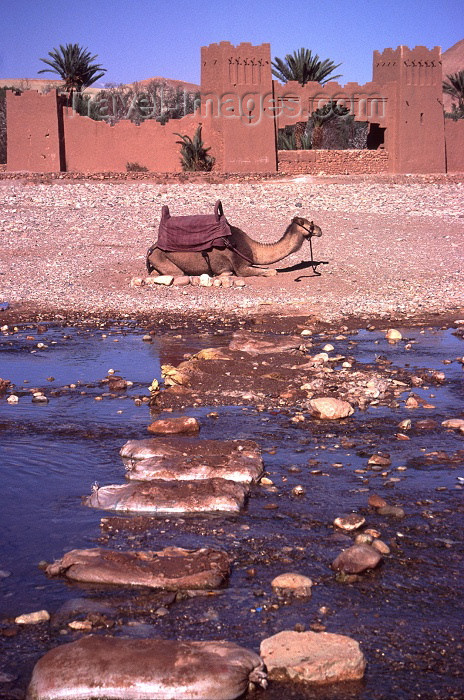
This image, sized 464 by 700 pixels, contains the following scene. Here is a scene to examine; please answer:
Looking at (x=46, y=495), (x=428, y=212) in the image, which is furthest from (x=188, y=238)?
(x=46, y=495)

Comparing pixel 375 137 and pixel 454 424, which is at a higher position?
pixel 375 137

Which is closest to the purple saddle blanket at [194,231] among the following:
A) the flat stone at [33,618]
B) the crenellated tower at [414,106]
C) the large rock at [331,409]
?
the large rock at [331,409]

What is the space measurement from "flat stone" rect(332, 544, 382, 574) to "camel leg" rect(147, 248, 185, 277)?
955cm

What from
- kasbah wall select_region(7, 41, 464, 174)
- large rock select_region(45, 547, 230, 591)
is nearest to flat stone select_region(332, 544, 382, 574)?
large rock select_region(45, 547, 230, 591)

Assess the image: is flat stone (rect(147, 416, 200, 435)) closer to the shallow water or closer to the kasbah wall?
the shallow water

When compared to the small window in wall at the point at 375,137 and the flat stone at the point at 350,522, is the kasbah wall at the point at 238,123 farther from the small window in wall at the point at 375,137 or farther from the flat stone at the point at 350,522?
the flat stone at the point at 350,522

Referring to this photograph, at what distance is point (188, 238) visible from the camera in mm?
12883

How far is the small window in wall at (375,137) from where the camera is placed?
27.9 metres

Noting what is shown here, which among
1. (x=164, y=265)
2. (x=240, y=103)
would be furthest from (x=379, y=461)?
(x=240, y=103)

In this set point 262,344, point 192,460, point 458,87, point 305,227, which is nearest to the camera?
point 192,460

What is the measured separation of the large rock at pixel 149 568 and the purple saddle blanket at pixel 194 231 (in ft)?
29.6

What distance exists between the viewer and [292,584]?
3703mm

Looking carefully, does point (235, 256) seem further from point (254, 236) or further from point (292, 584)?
point (292, 584)

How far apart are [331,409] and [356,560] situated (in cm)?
248
